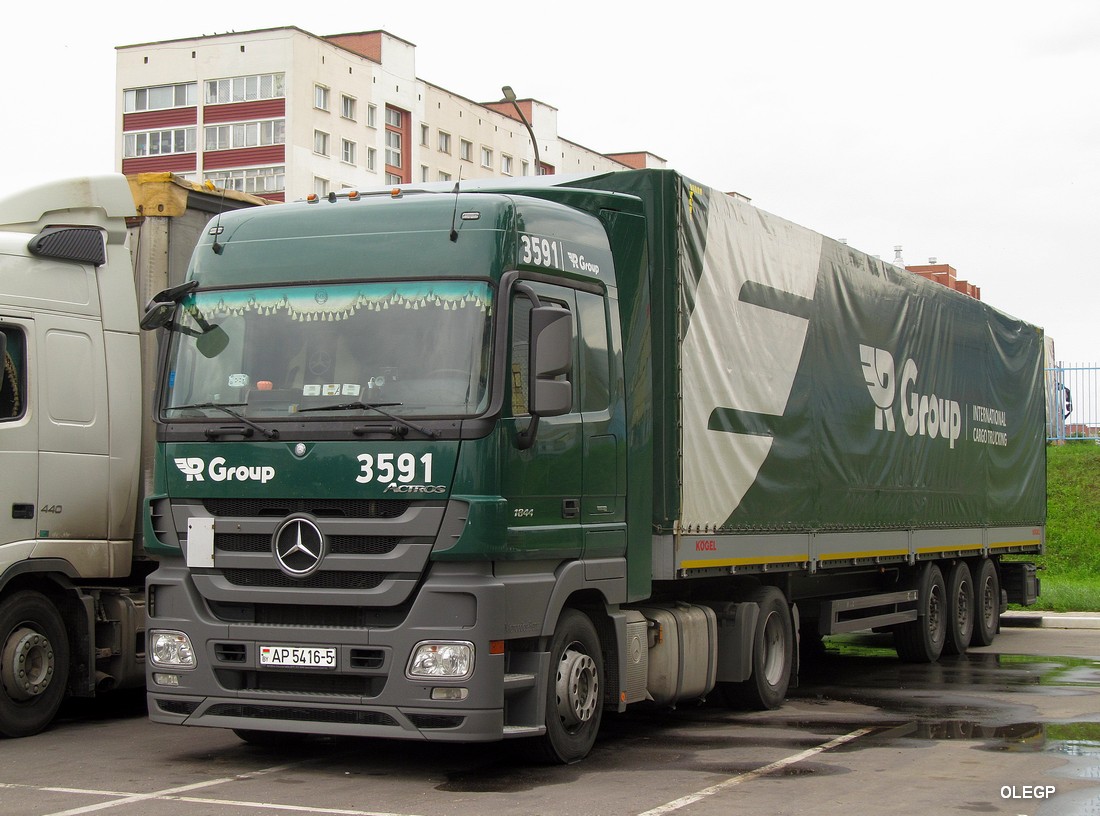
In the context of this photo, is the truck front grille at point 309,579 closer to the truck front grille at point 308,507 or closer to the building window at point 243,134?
the truck front grille at point 308,507

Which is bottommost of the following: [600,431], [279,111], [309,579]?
[309,579]

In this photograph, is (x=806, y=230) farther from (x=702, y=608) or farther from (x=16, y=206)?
(x=16, y=206)

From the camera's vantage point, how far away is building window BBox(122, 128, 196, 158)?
2625 inches

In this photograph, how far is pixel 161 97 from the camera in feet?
221

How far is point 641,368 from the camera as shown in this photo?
966cm

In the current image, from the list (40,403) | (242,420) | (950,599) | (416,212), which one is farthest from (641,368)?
(950,599)

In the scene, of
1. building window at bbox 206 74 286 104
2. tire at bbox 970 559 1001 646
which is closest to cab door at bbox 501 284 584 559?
tire at bbox 970 559 1001 646

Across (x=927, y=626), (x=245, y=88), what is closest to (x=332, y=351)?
(x=927, y=626)

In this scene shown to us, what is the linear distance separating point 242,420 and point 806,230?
19.4 ft

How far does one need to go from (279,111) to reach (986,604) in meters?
51.9

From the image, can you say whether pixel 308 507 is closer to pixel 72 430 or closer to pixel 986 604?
pixel 72 430

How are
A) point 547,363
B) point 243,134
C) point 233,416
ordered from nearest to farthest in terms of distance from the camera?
point 547,363 < point 233,416 < point 243,134

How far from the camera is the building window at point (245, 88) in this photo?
209ft

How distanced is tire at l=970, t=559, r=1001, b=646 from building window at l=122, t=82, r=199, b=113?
55241 mm
